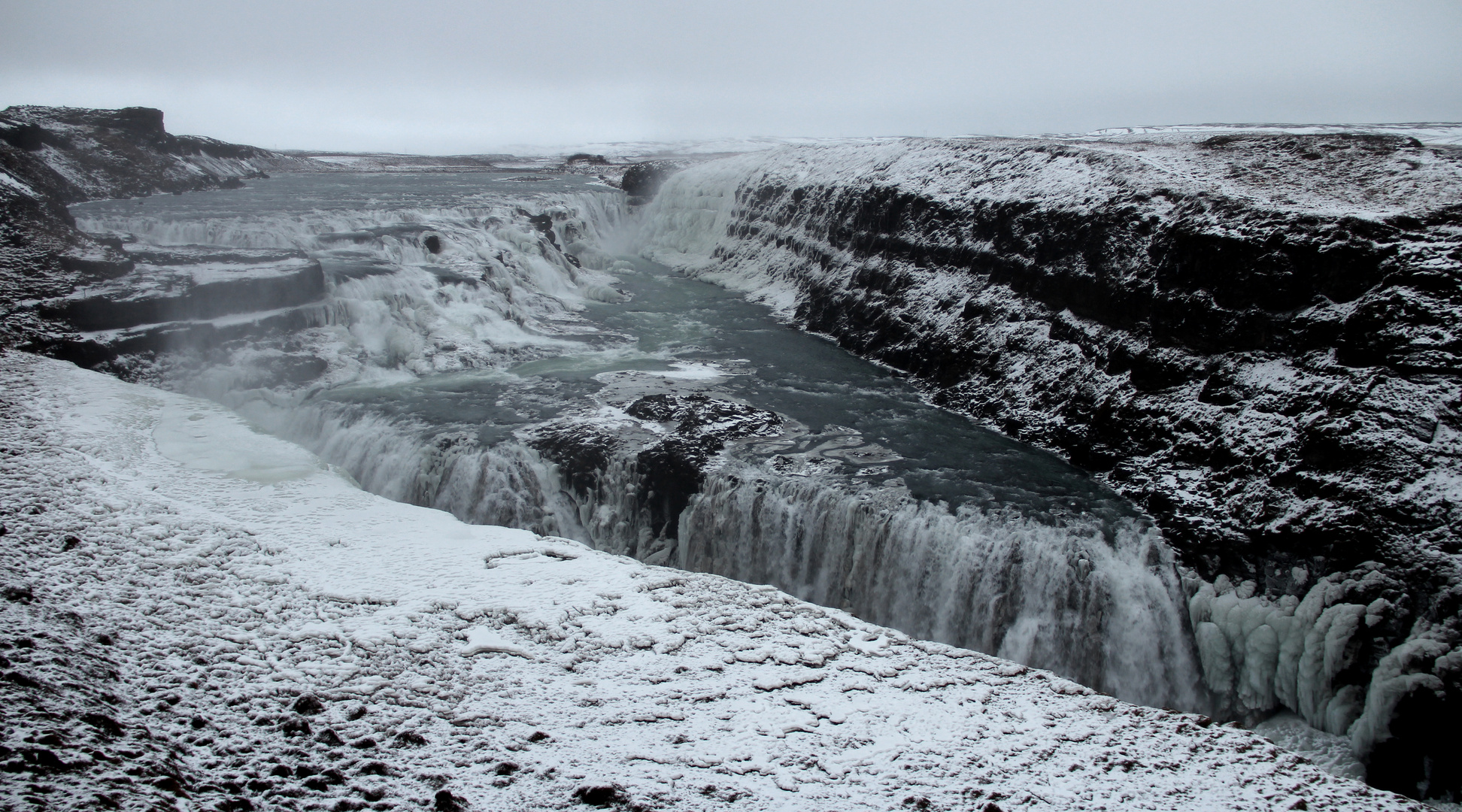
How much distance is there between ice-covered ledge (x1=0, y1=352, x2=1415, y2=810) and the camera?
4.37m

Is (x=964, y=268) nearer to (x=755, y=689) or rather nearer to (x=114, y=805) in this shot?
(x=755, y=689)

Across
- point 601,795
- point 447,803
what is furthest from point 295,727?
point 601,795

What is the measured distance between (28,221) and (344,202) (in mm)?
15353

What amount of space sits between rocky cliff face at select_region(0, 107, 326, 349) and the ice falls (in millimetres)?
12821

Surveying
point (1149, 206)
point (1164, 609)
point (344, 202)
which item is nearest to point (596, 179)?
point (344, 202)

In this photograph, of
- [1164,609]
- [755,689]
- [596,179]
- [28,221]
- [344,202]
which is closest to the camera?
[755,689]

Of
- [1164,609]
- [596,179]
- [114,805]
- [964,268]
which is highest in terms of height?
[596,179]

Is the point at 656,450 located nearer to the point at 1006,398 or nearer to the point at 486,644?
the point at 486,644

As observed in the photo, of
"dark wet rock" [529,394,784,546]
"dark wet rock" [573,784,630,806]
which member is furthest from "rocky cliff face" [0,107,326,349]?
"dark wet rock" [573,784,630,806]

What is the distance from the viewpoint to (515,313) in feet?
67.6

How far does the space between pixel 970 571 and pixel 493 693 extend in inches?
247

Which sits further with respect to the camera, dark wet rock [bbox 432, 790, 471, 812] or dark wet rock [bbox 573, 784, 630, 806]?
dark wet rock [bbox 573, 784, 630, 806]

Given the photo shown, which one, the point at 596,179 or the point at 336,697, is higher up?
the point at 596,179

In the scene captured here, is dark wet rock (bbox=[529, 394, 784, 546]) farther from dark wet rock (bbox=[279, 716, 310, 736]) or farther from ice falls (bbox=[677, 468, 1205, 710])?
dark wet rock (bbox=[279, 716, 310, 736])
